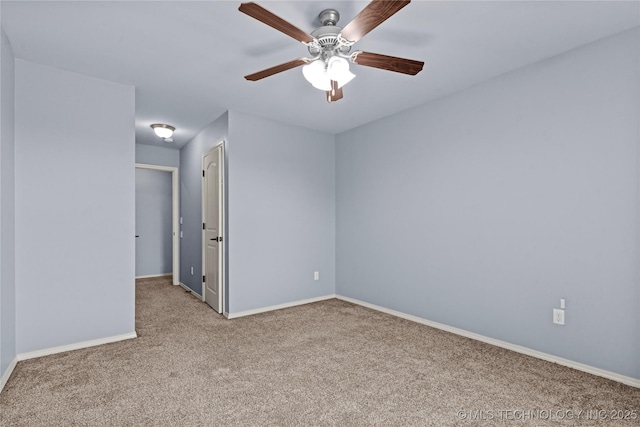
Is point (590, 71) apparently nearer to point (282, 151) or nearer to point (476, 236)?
point (476, 236)

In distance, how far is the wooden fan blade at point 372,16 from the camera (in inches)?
60.2

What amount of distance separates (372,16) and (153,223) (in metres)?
6.35

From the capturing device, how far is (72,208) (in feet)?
9.46

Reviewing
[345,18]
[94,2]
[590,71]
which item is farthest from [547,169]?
[94,2]

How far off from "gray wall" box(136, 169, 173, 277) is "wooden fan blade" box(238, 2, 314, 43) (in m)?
5.84

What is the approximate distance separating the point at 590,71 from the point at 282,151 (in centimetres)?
323

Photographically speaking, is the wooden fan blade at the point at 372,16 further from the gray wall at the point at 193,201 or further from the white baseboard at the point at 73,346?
the white baseboard at the point at 73,346

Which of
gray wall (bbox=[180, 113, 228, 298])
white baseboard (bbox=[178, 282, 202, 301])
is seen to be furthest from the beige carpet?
gray wall (bbox=[180, 113, 228, 298])

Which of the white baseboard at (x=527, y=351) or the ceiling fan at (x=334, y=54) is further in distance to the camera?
the white baseboard at (x=527, y=351)

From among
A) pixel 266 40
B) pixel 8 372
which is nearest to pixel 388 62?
pixel 266 40

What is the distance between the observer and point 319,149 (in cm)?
479

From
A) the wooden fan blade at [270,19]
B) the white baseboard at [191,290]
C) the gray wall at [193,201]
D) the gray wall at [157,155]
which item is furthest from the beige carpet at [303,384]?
the gray wall at [157,155]

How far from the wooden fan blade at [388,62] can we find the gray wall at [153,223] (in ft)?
19.3

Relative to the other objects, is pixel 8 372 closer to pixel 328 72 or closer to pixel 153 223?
pixel 328 72
